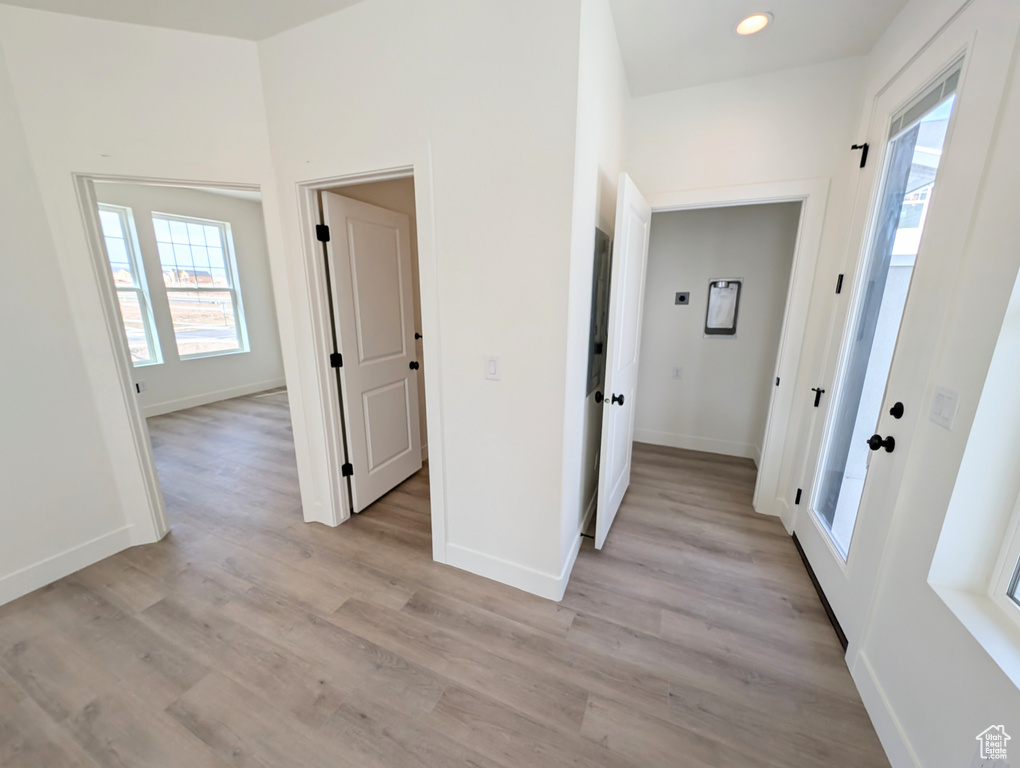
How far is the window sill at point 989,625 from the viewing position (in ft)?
2.93

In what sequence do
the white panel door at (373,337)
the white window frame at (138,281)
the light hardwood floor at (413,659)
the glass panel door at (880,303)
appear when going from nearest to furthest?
the light hardwood floor at (413,659) → the glass panel door at (880,303) → the white panel door at (373,337) → the white window frame at (138,281)

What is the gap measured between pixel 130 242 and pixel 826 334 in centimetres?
665

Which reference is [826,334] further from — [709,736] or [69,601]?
[69,601]

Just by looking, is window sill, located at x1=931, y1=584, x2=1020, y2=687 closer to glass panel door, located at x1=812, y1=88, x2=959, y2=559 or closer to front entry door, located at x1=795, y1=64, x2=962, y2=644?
front entry door, located at x1=795, y1=64, x2=962, y2=644

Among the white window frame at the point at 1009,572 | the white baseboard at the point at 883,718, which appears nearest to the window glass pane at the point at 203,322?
the white baseboard at the point at 883,718

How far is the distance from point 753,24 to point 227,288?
20.4ft

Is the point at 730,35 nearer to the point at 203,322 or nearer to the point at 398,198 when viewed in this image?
the point at 398,198

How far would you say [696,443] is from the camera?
3590 millimetres

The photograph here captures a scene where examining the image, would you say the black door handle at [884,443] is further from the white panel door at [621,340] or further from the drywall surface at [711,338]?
the drywall surface at [711,338]

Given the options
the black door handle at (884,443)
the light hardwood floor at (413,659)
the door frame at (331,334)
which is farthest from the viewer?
the door frame at (331,334)

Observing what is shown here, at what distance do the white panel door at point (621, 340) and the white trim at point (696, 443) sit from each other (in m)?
1.35

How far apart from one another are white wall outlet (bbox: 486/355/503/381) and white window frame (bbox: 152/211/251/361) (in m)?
5.10

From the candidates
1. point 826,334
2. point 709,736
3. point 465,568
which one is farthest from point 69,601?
point 826,334

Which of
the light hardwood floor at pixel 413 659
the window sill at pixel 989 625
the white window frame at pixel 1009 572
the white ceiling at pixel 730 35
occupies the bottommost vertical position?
the light hardwood floor at pixel 413 659
